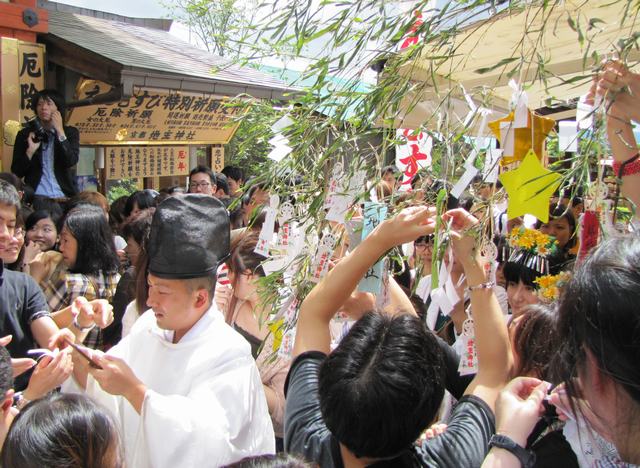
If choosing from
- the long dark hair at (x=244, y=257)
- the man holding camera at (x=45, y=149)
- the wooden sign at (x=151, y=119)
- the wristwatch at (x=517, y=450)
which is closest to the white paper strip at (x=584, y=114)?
the wristwatch at (x=517, y=450)

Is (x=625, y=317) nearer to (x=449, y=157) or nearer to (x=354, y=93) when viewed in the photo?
(x=449, y=157)

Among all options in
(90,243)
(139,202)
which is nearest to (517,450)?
(90,243)

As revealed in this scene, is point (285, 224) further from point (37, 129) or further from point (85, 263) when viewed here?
point (37, 129)

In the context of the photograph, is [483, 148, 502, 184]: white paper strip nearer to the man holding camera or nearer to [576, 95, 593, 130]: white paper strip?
[576, 95, 593, 130]: white paper strip

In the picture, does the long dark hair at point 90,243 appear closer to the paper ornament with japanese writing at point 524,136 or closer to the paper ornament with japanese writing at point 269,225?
the paper ornament with japanese writing at point 269,225

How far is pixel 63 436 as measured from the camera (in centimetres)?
158

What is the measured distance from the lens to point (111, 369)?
187 centimetres

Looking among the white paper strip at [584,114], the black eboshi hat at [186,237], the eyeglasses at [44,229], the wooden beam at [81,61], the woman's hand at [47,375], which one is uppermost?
the wooden beam at [81,61]

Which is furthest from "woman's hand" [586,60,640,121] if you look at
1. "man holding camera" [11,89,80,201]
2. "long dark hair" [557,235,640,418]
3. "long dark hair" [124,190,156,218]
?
"man holding camera" [11,89,80,201]

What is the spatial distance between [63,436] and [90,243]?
2.38 m

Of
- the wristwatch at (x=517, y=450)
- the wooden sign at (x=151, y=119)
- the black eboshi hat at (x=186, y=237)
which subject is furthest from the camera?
the wooden sign at (x=151, y=119)

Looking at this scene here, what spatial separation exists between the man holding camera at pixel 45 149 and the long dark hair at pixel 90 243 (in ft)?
8.77

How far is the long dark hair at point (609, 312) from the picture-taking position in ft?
3.40

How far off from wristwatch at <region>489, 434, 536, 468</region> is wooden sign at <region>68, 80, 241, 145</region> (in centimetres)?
626
